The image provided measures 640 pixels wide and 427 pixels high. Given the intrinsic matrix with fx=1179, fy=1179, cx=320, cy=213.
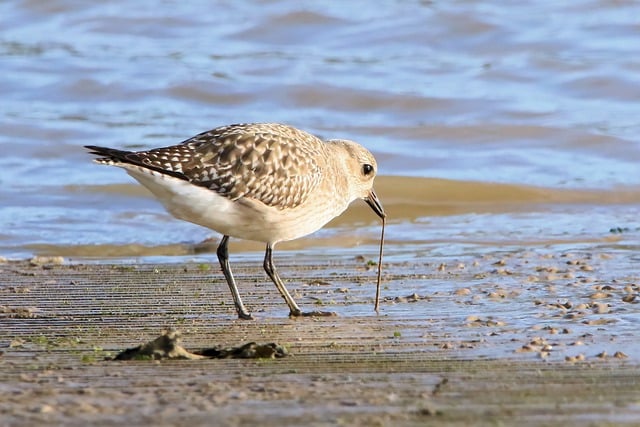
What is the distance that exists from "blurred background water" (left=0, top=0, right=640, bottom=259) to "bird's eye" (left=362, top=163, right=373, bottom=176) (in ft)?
4.43

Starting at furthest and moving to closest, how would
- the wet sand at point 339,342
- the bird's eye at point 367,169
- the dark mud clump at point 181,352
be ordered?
the bird's eye at point 367,169
the dark mud clump at point 181,352
the wet sand at point 339,342

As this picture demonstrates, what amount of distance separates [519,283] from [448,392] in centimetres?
296

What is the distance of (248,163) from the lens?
6984 mm

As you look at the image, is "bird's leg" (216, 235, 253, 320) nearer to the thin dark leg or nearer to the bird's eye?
the thin dark leg

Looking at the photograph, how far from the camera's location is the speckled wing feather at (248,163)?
22.2 feet

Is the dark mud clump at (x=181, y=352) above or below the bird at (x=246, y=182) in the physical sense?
below

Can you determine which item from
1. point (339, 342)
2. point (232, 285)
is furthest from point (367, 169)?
point (339, 342)

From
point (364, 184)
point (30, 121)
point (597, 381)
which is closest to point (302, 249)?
point (364, 184)

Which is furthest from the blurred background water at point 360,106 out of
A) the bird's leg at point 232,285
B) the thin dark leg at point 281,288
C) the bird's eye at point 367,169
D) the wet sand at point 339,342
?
the bird's leg at point 232,285

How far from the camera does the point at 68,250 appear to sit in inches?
387

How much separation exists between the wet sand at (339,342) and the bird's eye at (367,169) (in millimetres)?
693

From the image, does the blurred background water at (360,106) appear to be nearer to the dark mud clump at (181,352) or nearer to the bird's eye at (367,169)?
the bird's eye at (367,169)

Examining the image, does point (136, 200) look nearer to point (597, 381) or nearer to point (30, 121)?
point (30, 121)

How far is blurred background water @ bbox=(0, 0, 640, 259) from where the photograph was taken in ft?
35.3
